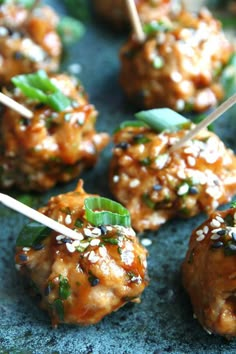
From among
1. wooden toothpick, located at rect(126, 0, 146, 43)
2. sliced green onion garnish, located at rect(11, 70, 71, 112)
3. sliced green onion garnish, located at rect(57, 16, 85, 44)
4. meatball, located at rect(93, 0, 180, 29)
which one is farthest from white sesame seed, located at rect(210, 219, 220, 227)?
sliced green onion garnish, located at rect(57, 16, 85, 44)

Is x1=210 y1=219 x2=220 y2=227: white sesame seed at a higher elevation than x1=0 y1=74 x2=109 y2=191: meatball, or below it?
below

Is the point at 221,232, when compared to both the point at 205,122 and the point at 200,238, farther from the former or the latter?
the point at 205,122

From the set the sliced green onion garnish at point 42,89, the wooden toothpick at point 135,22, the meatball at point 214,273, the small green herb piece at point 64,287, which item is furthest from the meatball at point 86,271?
the wooden toothpick at point 135,22

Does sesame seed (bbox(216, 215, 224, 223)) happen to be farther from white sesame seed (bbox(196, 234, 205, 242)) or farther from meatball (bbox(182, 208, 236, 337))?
white sesame seed (bbox(196, 234, 205, 242))

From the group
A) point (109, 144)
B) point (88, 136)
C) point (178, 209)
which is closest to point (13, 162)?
point (88, 136)

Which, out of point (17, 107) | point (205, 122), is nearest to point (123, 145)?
point (205, 122)

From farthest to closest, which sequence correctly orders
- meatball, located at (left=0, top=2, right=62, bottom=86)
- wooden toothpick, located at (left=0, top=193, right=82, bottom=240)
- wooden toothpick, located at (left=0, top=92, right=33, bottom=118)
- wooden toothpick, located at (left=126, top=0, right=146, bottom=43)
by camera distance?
meatball, located at (left=0, top=2, right=62, bottom=86), wooden toothpick, located at (left=126, top=0, right=146, bottom=43), wooden toothpick, located at (left=0, top=92, right=33, bottom=118), wooden toothpick, located at (left=0, top=193, right=82, bottom=240)

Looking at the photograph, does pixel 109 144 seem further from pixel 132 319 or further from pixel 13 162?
pixel 132 319
